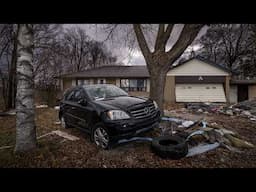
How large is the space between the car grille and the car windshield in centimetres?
118

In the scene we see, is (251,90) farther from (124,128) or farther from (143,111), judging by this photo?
(124,128)

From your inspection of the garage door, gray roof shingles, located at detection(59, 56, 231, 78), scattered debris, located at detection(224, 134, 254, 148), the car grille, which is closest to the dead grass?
scattered debris, located at detection(224, 134, 254, 148)

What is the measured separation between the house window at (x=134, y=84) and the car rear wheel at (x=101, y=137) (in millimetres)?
16420

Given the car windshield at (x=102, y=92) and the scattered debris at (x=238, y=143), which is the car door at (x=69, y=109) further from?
the scattered debris at (x=238, y=143)

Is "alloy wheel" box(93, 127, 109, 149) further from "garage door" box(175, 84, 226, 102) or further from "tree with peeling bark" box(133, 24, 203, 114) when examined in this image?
"garage door" box(175, 84, 226, 102)

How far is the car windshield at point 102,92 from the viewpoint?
471cm

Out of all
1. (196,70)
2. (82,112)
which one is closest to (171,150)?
(82,112)
